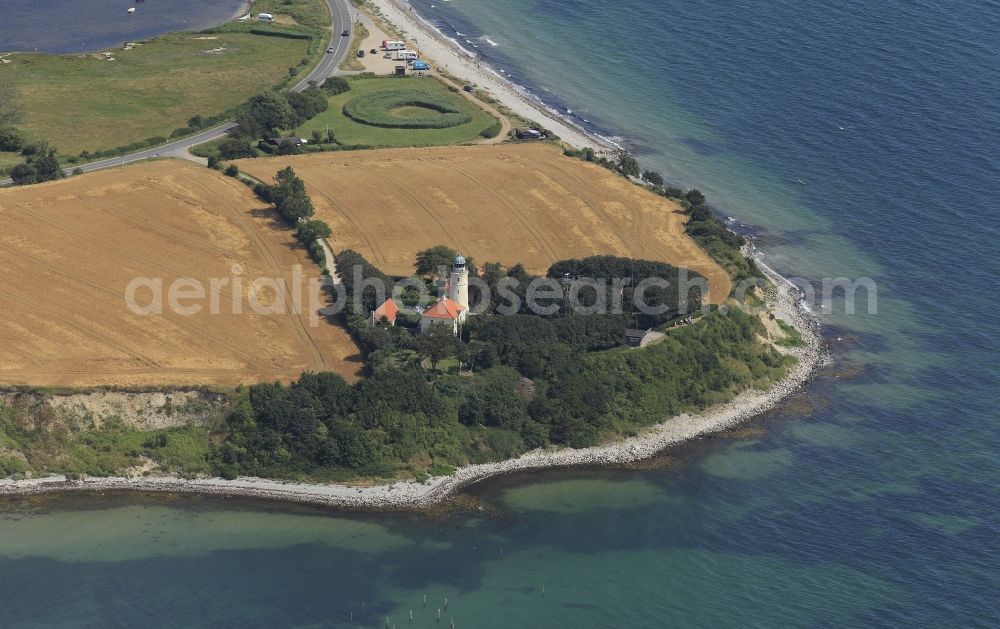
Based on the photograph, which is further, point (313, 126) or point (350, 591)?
point (313, 126)

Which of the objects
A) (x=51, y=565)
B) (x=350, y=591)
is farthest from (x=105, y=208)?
(x=350, y=591)

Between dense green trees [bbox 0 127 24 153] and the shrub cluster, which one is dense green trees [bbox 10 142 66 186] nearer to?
dense green trees [bbox 0 127 24 153]

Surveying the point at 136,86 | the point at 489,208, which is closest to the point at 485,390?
the point at 489,208

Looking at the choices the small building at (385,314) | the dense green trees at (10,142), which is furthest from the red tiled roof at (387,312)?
the dense green trees at (10,142)

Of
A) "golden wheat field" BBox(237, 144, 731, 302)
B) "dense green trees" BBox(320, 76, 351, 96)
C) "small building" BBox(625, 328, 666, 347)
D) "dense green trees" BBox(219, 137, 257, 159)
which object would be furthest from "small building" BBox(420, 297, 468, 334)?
"dense green trees" BBox(320, 76, 351, 96)

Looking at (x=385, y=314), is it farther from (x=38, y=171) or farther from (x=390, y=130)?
(x=390, y=130)

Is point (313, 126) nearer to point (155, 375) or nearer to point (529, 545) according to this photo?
Answer: point (155, 375)

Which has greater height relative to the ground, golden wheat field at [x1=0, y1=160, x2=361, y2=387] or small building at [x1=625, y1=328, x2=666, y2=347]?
small building at [x1=625, y1=328, x2=666, y2=347]
